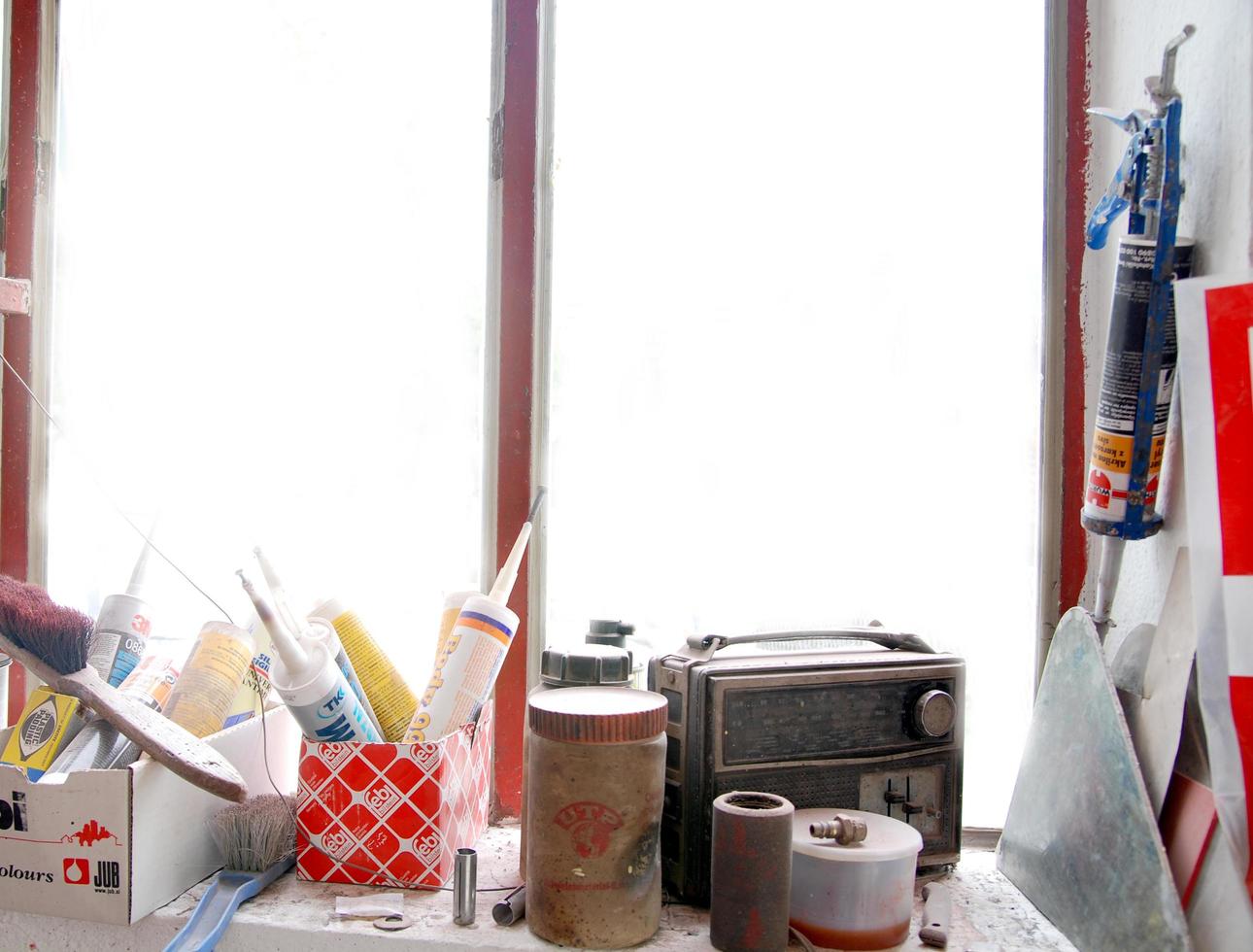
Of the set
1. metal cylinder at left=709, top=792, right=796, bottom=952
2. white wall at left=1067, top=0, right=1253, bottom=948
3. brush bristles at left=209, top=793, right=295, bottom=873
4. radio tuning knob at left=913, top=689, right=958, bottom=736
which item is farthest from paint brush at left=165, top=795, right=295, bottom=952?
white wall at left=1067, top=0, right=1253, bottom=948

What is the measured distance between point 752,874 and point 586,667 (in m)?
0.22

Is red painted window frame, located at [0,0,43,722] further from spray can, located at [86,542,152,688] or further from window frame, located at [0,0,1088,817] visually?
spray can, located at [86,542,152,688]

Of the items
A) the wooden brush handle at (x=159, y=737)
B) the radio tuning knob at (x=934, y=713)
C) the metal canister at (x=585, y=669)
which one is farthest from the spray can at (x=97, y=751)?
the radio tuning knob at (x=934, y=713)

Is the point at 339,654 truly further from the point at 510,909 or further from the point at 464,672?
the point at 510,909

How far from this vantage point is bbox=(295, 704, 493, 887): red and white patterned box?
2.91 feet

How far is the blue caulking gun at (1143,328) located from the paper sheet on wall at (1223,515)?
35mm

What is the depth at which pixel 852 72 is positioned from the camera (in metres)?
1.07

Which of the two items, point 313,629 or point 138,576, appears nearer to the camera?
point 313,629

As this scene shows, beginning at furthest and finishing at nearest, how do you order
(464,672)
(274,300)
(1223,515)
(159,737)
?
(274,300) → (464,672) → (159,737) → (1223,515)

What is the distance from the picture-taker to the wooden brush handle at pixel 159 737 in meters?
0.81

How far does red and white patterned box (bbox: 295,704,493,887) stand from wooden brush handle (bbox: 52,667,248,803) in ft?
0.28

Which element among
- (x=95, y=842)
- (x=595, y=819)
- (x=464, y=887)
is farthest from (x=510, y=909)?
(x=95, y=842)

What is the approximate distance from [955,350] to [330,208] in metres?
0.73

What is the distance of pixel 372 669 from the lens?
99 centimetres
